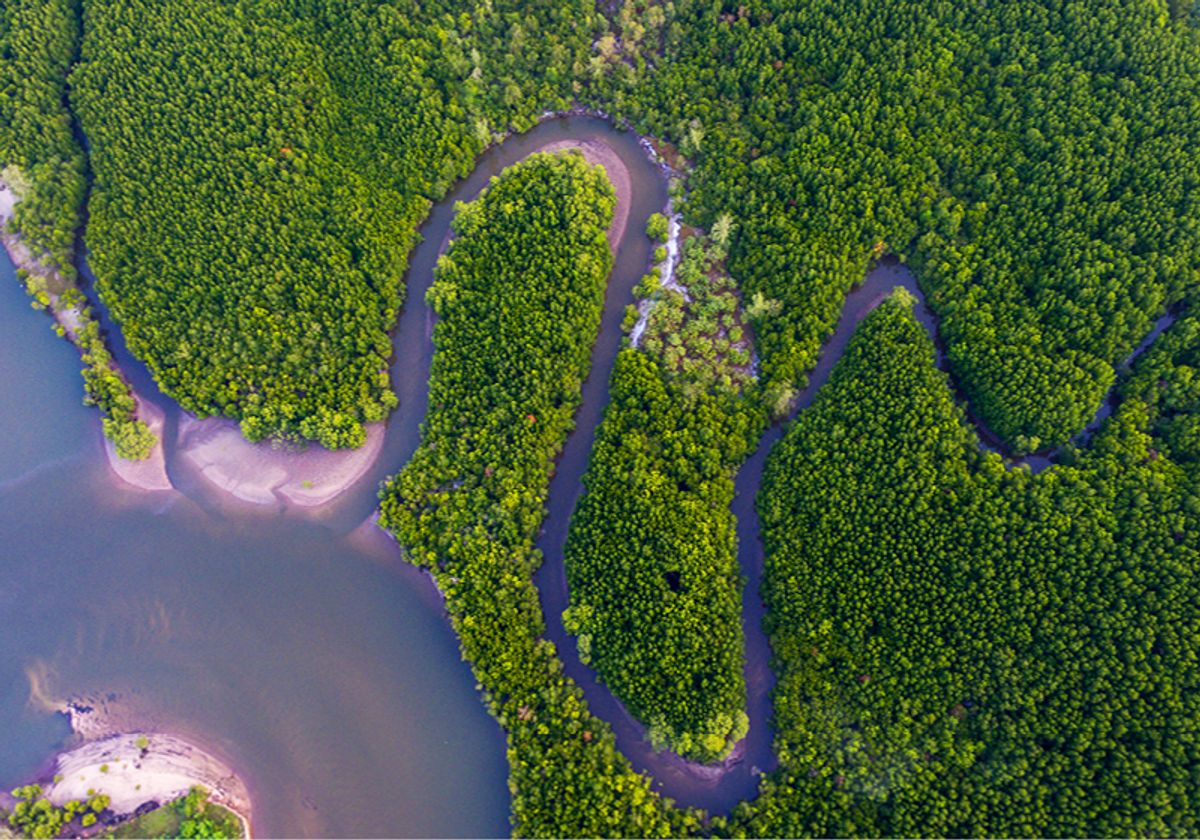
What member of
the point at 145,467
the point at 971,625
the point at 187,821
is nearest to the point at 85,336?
the point at 145,467

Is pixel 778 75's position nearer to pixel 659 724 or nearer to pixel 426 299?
pixel 426 299

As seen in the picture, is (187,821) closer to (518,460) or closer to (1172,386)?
(518,460)

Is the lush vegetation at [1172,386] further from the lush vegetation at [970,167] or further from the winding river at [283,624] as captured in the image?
the winding river at [283,624]

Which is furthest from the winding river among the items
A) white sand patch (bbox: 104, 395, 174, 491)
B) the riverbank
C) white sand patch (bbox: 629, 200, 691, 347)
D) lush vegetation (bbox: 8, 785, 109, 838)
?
lush vegetation (bbox: 8, 785, 109, 838)

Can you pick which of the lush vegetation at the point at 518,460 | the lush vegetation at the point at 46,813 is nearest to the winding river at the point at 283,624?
the lush vegetation at the point at 46,813

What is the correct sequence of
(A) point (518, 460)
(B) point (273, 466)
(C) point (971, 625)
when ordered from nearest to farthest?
1. (C) point (971, 625)
2. (A) point (518, 460)
3. (B) point (273, 466)
